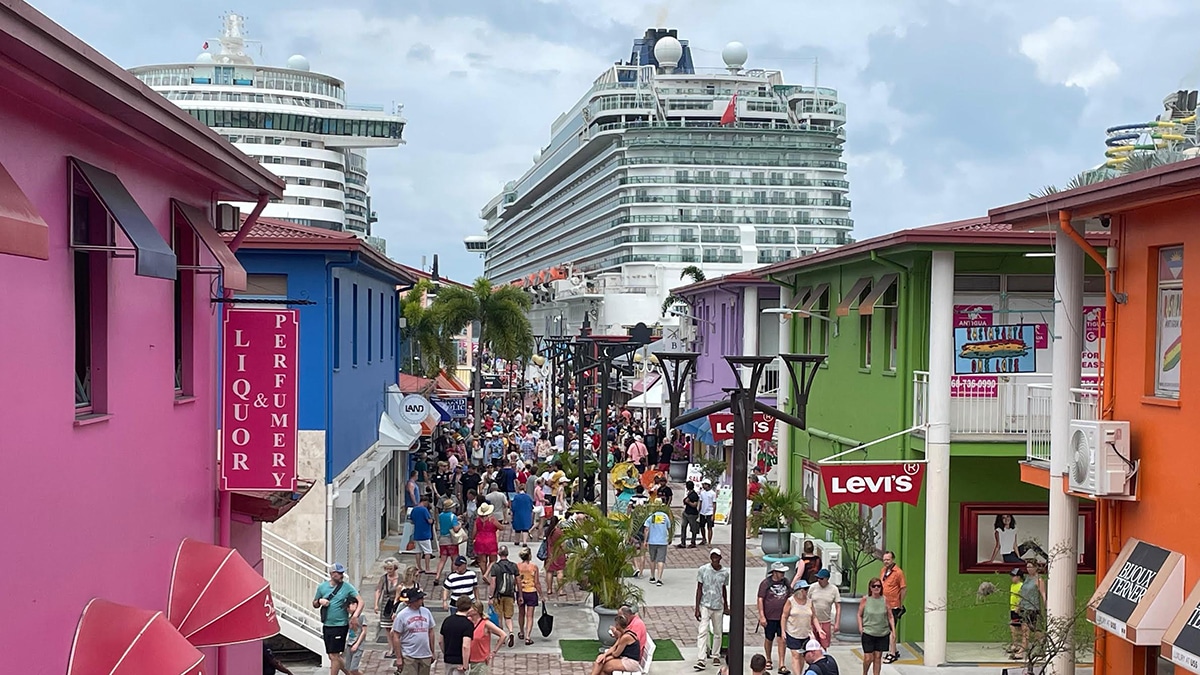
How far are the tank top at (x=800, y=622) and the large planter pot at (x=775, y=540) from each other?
9256 millimetres

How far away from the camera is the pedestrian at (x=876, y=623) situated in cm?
1466

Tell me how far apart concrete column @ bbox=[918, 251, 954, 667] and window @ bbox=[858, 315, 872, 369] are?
3357 mm

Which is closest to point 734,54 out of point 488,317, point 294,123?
point 294,123

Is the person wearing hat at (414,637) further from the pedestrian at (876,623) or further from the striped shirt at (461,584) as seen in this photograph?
the pedestrian at (876,623)

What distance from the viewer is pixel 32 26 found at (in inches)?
215

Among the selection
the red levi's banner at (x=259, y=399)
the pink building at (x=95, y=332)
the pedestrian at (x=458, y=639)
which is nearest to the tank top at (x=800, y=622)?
the pedestrian at (x=458, y=639)

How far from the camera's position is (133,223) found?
25.0 ft

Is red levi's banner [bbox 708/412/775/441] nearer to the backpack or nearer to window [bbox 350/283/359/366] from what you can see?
window [bbox 350/283/359/366]

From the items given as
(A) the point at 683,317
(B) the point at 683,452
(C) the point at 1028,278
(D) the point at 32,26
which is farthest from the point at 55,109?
(A) the point at 683,317

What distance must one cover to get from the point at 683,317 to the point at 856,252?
25.5 metres

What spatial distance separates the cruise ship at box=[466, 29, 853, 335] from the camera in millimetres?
93938

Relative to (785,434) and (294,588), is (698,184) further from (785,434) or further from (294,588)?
(294,588)

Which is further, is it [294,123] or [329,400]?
[294,123]

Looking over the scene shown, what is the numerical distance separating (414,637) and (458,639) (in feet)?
1.84
